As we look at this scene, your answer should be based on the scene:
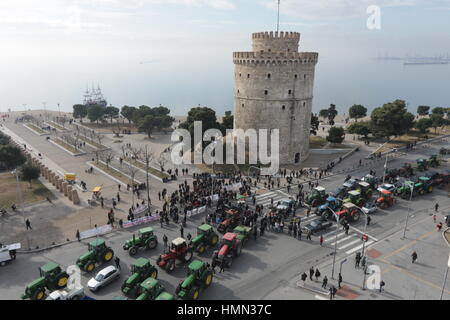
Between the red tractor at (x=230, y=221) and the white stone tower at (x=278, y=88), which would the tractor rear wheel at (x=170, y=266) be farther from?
the white stone tower at (x=278, y=88)

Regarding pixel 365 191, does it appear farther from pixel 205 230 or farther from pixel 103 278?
pixel 103 278

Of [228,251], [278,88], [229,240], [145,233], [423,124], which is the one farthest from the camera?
[423,124]

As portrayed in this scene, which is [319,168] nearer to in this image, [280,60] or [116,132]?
A: [280,60]

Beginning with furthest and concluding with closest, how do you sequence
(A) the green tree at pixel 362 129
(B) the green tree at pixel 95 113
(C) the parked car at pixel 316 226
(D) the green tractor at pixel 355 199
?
(B) the green tree at pixel 95 113
(A) the green tree at pixel 362 129
(D) the green tractor at pixel 355 199
(C) the parked car at pixel 316 226

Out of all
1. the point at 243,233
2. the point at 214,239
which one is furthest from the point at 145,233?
the point at 243,233

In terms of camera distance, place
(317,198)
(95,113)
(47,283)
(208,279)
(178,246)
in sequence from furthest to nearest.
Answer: (95,113) → (317,198) → (178,246) → (208,279) → (47,283)

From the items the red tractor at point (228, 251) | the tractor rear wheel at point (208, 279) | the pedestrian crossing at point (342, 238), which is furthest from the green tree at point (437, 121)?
the tractor rear wheel at point (208, 279)
